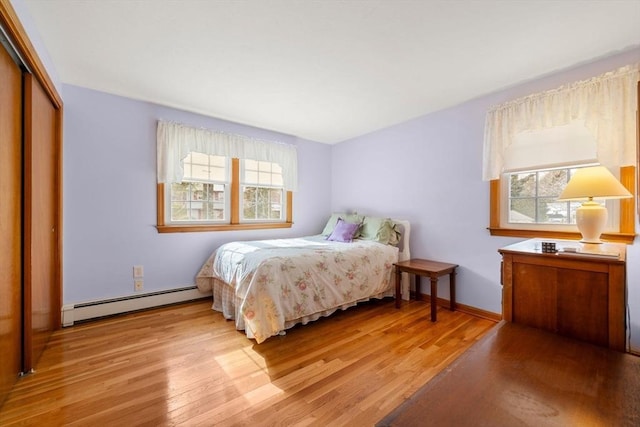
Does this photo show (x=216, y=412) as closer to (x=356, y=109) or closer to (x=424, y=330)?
(x=424, y=330)

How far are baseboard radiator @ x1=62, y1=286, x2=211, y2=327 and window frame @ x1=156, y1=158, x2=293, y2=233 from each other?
2.27ft

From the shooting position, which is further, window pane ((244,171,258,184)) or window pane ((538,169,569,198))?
window pane ((244,171,258,184))

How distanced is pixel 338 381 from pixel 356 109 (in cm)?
263

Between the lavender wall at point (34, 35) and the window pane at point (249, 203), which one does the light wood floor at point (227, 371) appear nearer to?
the window pane at point (249, 203)

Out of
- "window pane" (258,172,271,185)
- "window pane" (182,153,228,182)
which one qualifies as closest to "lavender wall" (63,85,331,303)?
"window pane" (182,153,228,182)

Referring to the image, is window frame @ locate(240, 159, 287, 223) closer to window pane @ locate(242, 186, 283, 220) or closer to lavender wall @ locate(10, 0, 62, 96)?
window pane @ locate(242, 186, 283, 220)

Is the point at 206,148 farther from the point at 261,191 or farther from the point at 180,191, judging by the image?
the point at 261,191

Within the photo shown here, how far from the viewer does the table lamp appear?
1565 mm

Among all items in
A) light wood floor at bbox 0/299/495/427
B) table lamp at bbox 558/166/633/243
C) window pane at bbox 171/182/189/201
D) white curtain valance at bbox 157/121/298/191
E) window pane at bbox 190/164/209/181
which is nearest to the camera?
light wood floor at bbox 0/299/495/427

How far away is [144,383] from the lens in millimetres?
1650

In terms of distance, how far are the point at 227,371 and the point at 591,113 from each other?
323 centimetres

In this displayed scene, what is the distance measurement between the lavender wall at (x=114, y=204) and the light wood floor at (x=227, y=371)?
0.45m

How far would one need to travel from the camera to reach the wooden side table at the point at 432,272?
2.57 meters

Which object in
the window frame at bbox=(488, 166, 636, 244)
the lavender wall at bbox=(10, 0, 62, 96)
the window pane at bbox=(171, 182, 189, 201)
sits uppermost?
the lavender wall at bbox=(10, 0, 62, 96)
